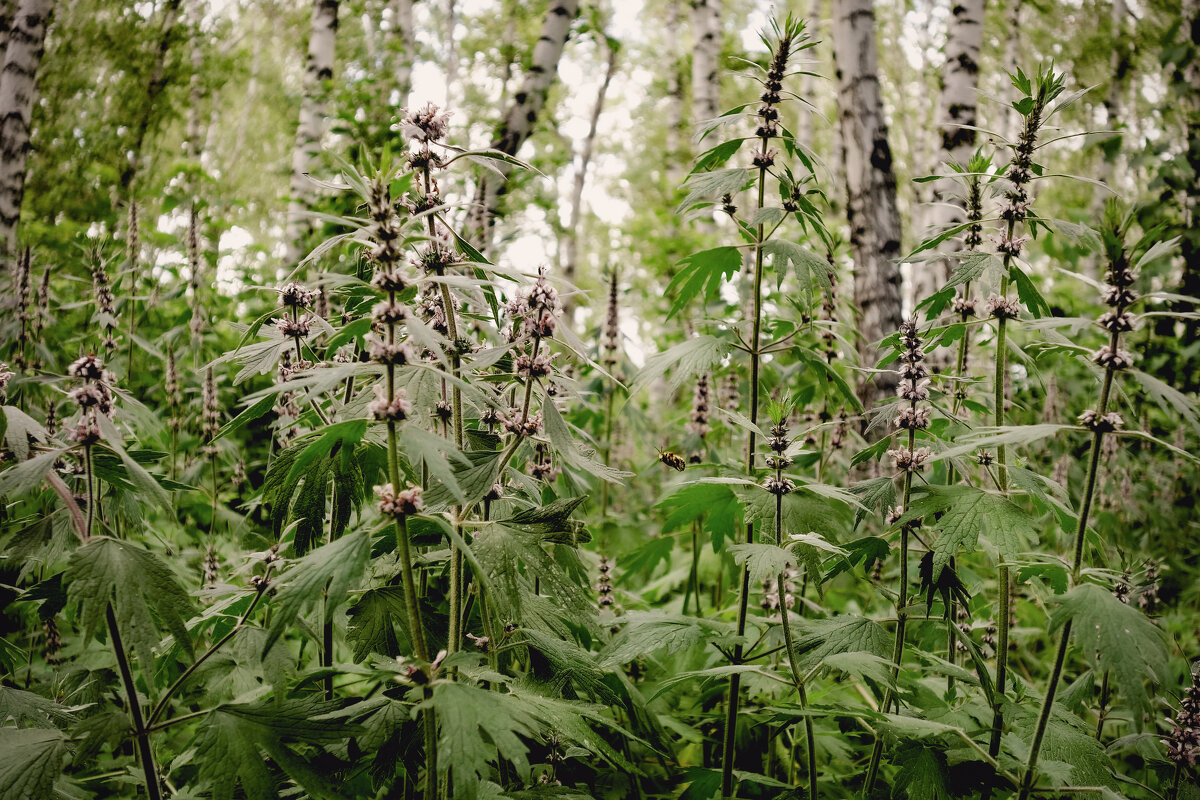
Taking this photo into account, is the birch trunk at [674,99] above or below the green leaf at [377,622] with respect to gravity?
above

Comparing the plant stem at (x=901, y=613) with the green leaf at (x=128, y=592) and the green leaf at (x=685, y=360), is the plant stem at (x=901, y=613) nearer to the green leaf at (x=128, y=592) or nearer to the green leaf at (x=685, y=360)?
the green leaf at (x=685, y=360)

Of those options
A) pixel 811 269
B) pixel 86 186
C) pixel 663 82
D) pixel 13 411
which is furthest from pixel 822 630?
pixel 663 82

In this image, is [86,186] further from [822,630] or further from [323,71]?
[822,630]

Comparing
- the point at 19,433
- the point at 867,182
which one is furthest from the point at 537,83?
the point at 19,433

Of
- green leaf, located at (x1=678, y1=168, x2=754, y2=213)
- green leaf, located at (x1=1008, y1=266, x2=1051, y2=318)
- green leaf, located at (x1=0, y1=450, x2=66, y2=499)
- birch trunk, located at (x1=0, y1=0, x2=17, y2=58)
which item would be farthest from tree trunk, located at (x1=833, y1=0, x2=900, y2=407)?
birch trunk, located at (x1=0, y1=0, x2=17, y2=58)

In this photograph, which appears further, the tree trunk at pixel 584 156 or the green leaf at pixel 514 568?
the tree trunk at pixel 584 156

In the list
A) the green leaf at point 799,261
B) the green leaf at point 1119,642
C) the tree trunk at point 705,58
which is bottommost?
the green leaf at point 1119,642

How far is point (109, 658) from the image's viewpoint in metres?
2.36

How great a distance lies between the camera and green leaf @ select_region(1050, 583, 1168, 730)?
3.92 ft

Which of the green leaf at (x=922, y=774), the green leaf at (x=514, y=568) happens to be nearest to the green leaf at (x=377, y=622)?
the green leaf at (x=514, y=568)

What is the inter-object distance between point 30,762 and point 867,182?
4408mm

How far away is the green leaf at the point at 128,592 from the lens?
45.9 inches

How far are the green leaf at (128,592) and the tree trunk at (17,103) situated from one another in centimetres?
508

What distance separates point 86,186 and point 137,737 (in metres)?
9.09
